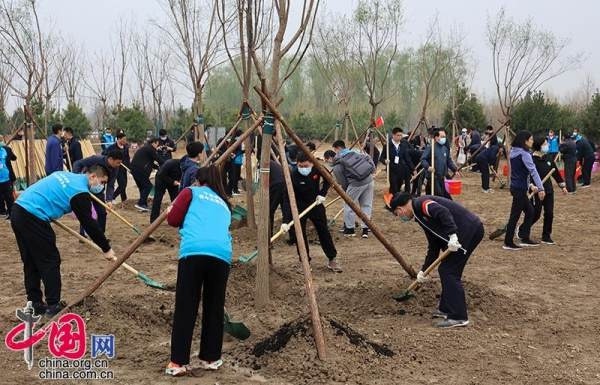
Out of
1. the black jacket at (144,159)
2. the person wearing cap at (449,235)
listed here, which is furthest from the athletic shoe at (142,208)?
the person wearing cap at (449,235)

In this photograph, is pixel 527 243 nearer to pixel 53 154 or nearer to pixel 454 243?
pixel 454 243

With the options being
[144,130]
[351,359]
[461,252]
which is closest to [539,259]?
[461,252]

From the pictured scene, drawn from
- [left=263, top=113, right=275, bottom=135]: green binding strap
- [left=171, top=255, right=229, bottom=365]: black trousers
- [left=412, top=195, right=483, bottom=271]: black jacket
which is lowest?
[left=171, top=255, right=229, bottom=365]: black trousers

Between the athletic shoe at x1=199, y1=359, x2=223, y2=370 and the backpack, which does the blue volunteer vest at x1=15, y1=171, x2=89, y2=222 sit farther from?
the backpack

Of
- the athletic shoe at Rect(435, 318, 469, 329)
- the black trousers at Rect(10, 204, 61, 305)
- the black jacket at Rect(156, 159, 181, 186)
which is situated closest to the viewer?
the black trousers at Rect(10, 204, 61, 305)

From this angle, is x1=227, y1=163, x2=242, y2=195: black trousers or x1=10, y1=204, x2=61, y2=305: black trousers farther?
x1=227, y1=163, x2=242, y2=195: black trousers

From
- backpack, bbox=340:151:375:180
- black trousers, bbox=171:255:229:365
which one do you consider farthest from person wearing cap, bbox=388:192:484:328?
backpack, bbox=340:151:375:180

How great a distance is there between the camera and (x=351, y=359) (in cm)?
400

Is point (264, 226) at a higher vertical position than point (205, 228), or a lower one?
lower

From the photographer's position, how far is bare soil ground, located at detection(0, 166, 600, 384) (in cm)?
394

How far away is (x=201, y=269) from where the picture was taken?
3.74 metres

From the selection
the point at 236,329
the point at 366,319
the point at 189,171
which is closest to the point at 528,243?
the point at 366,319

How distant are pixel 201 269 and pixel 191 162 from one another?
15.1 ft

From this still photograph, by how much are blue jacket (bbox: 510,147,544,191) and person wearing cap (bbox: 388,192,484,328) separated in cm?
295
